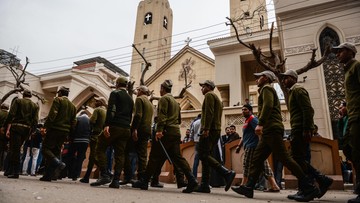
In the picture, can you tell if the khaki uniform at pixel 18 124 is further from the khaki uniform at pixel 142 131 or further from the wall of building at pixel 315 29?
the wall of building at pixel 315 29

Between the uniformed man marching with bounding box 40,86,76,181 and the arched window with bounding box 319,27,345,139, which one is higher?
the arched window with bounding box 319,27,345,139

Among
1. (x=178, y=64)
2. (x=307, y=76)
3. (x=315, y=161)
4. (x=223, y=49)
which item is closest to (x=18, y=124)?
(x=315, y=161)

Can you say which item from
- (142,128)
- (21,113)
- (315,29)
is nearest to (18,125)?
(21,113)

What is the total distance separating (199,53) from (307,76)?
546 inches

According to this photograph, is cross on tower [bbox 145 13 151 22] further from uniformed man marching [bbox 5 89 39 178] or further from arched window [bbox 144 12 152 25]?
uniformed man marching [bbox 5 89 39 178]

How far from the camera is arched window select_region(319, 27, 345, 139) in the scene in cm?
1139

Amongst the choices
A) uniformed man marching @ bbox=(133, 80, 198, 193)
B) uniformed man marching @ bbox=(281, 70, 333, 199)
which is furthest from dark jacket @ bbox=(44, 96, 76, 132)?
uniformed man marching @ bbox=(281, 70, 333, 199)

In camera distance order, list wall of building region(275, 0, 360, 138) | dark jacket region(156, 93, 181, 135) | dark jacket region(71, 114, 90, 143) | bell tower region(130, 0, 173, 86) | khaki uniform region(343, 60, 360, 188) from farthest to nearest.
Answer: bell tower region(130, 0, 173, 86) < wall of building region(275, 0, 360, 138) < dark jacket region(71, 114, 90, 143) < dark jacket region(156, 93, 181, 135) < khaki uniform region(343, 60, 360, 188)

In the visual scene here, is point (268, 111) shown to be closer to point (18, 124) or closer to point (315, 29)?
point (18, 124)

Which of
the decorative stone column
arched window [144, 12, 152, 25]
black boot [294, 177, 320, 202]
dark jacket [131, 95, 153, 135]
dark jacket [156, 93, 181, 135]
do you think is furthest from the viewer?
arched window [144, 12, 152, 25]

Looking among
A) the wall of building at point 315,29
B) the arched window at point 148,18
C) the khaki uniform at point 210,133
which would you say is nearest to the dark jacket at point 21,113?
the khaki uniform at point 210,133

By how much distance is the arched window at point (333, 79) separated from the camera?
448 inches

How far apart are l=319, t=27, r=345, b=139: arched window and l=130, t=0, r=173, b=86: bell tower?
25.8m

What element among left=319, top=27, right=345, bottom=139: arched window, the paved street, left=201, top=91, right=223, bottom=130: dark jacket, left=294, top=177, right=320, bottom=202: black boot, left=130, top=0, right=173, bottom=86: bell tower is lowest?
the paved street
